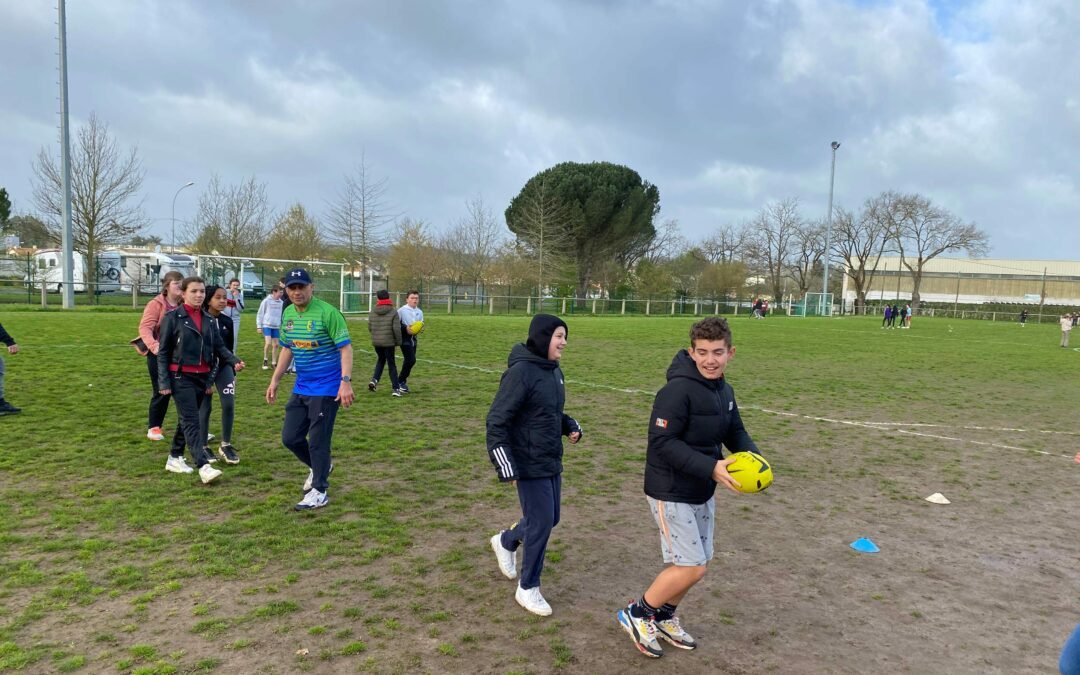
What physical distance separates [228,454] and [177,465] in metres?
0.46

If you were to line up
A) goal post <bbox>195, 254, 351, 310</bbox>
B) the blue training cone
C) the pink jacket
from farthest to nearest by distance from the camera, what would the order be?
goal post <bbox>195, 254, 351, 310</bbox> < the pink jacket < the blue training cone

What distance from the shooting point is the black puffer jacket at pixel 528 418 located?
3609 mm

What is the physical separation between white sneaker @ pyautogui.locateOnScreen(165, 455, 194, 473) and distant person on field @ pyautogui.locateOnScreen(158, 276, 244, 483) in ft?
0.60

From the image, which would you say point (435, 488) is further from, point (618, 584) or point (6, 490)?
point (6, 490)

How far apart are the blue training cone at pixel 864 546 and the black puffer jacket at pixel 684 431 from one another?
235cm

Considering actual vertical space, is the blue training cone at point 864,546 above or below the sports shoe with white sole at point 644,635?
below

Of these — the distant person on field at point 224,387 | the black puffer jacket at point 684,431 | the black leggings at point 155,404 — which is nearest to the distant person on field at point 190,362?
the distant person on field at point 224,387

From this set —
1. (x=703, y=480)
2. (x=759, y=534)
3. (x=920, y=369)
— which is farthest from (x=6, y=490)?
(x=920, y=369)

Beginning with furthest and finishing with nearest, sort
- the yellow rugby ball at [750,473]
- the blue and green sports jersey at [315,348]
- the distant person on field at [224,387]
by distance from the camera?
the distant person on field at [224,387], the blue and green sports jersey at [315,348], the yellow rugby ball at [750,473]

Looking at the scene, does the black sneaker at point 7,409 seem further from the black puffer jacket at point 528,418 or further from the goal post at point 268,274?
the goal post at point 268,274

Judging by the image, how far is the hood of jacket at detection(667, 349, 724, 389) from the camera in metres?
3.25

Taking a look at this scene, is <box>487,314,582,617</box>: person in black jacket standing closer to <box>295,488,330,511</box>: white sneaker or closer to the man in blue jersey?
the man in blue jersey

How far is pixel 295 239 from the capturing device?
4250cm

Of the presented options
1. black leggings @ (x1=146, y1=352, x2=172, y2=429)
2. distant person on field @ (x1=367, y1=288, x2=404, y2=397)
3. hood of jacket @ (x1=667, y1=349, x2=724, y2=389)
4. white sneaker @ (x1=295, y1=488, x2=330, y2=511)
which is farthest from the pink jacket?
hood of jacket @ (x1=667, y1=349, x2=724, y2=389)
